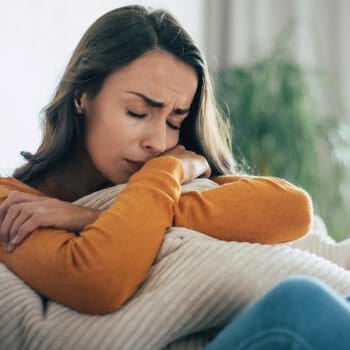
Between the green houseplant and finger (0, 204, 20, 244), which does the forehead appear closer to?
finger (0, 204, 20, 244)

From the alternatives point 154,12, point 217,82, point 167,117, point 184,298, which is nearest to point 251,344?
point 184,298

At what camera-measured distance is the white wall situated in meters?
1.95

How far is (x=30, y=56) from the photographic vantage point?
2062 millimetres

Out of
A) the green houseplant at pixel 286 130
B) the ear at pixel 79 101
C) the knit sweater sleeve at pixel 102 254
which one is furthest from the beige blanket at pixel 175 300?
the green houseplant at pixel 286 130

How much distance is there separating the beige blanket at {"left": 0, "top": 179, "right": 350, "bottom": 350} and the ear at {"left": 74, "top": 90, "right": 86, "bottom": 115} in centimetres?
42

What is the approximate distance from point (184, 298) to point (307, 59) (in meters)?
2.32

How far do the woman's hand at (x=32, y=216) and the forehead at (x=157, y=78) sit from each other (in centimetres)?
27

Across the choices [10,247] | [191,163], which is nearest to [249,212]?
[191,163]

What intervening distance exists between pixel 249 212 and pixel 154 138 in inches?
9.8

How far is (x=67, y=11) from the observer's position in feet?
7.17

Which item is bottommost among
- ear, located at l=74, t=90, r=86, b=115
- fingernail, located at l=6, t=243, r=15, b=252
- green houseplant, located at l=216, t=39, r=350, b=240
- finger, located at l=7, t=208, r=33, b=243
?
green houseplant, located at l=216, t=39, r=350, b=240

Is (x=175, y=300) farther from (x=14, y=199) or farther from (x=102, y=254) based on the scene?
(x=14, y=199)

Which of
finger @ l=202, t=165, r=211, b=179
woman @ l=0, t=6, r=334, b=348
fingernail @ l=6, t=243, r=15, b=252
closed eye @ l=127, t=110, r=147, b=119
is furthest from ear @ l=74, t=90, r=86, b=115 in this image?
fingernail @ l=6, t=243, r=15, b=252

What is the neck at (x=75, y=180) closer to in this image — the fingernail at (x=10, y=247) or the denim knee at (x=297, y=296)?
the fingernail at (x=10, y=247)
